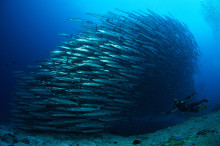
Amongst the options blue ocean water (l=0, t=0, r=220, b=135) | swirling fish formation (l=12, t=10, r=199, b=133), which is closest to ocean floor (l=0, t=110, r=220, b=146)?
swirling fish formation (l=12, t=10, r=199, b=133)

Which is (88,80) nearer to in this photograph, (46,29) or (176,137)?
(176,137)

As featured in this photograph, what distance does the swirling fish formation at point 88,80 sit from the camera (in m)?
4.54

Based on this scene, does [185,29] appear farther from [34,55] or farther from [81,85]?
[34,55]

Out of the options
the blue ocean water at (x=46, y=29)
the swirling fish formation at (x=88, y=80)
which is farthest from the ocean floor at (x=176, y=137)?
the blue ocean water at (x=46, y=29)

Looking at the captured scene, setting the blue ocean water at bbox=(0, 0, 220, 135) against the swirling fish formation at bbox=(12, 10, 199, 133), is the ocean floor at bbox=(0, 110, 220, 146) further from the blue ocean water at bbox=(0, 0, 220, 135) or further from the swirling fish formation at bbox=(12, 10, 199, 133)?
the blue ocean water at bbox=(0, 0, 220, 135)

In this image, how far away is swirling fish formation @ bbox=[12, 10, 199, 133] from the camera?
454cm

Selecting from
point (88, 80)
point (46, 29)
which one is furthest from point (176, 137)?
point (46, 29)

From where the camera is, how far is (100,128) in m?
4.53

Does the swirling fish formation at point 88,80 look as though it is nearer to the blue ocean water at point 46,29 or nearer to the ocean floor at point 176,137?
the ocean floor at point 176,137

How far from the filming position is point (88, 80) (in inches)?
197

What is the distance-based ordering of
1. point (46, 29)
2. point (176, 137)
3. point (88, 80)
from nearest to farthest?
point (176, 137) < point (88, 80) < point (46, 29)

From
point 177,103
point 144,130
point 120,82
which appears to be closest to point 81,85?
point 120,82

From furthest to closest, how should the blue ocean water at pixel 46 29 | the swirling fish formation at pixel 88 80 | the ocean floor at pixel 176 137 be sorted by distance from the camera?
the blue ocean water at pixel 46 29 → the swirling fish formation at pixel 88 80 → the ocean floor at pixel 176 137

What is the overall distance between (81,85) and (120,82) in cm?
136
